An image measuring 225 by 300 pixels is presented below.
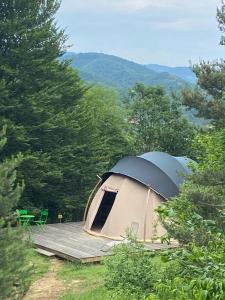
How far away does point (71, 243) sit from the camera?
45.2 ft

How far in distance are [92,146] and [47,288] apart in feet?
31.0

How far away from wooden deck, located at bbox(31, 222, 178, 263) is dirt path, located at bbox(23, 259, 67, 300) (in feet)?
3.21

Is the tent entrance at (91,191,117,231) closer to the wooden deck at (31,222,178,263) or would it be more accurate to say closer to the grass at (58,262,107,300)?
the wooden deck at (31,222,178,263)

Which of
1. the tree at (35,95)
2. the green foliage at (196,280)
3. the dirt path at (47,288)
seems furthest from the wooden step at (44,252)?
the green foliage at (196,280)

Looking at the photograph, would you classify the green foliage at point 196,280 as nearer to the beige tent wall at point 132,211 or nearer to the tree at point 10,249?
the tree at point 10,249

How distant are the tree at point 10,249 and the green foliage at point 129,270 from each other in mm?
1443

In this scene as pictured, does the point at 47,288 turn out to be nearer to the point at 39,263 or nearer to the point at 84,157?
the point at 39,263

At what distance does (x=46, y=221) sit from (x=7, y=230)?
37.2 ft

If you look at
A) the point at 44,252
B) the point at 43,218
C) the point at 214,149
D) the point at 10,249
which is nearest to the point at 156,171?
the point at 214,149

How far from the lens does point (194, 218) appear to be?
3348mm

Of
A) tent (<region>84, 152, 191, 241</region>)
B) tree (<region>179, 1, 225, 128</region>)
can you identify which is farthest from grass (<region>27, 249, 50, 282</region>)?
tree (<region>179, 1, 225, 128</region>)

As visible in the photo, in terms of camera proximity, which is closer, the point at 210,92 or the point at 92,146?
the point at 210,92

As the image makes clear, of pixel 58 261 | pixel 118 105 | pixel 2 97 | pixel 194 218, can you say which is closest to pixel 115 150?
pixel 118 105

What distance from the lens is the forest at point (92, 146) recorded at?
4488mm
